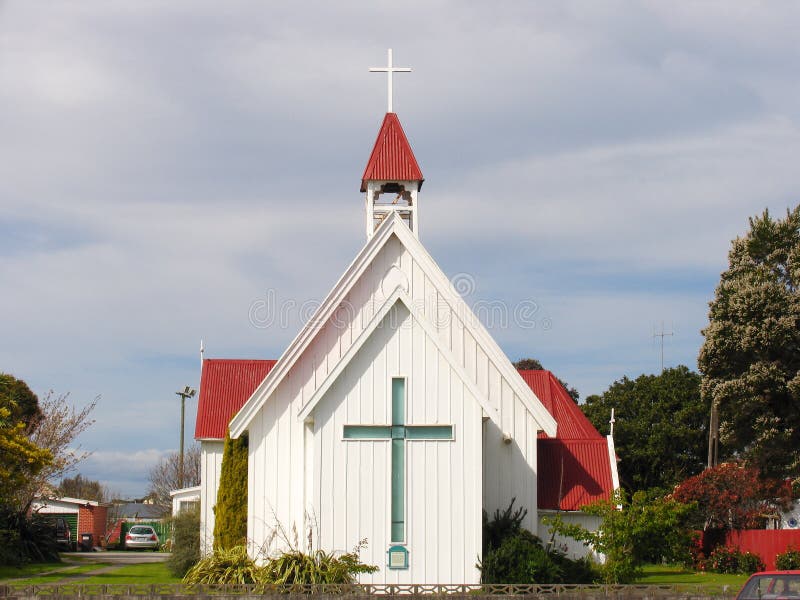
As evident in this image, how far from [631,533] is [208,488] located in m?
15.8

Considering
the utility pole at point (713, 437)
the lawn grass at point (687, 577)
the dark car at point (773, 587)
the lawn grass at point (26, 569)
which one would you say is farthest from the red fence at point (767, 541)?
the lawn grass at point (26, 569)

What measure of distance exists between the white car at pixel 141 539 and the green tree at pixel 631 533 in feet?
128

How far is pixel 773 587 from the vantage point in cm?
1722

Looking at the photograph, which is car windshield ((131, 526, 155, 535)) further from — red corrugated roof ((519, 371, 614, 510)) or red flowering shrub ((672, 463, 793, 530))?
red corrugated roof ((519, 371, 614, 510))

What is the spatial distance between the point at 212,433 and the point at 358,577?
39.7 ft

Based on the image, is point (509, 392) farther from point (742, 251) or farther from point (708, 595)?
point (742, 251)

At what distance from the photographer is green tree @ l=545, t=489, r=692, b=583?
22.1 m

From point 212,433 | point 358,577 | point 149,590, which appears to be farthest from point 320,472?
point 212,433

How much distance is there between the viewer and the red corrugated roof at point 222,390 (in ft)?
112

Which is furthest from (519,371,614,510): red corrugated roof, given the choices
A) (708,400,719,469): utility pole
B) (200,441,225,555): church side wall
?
(708,400,719,469): utility pole

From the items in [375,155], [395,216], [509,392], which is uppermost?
[375,155]

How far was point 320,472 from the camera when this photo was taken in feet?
78.9

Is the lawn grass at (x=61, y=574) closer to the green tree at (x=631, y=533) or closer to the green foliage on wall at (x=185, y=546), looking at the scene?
the green foliage on wall at (x=185, y=546)

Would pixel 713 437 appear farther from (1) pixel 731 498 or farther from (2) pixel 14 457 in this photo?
(2) pixel 14 457
